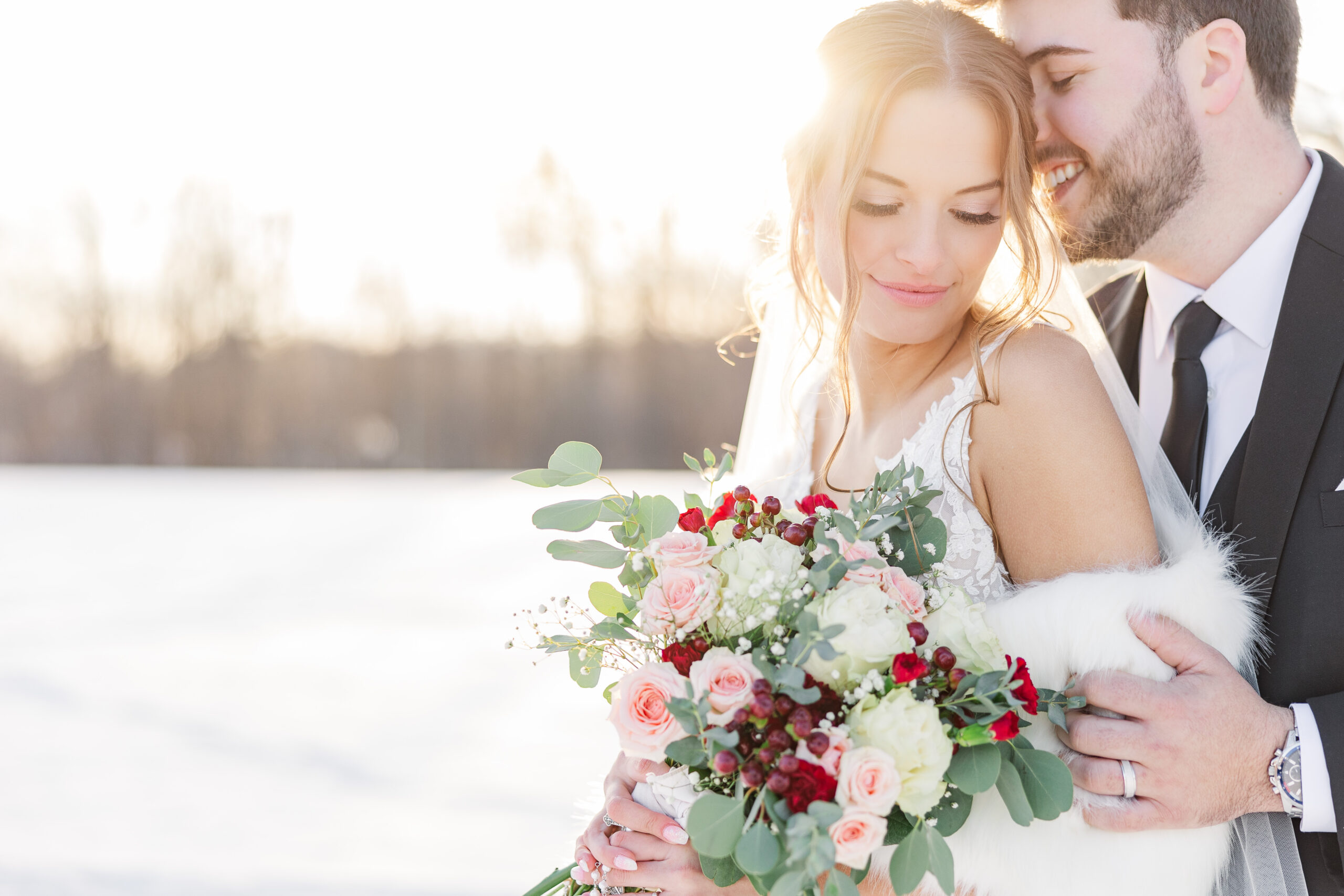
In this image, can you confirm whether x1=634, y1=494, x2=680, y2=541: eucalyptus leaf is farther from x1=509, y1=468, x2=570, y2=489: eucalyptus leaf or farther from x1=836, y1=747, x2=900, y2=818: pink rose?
x1=836, y1=747, x2=900, y2=818: pink rose

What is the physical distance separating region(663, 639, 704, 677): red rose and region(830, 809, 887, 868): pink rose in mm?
291

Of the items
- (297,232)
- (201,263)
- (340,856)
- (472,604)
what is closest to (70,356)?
(201,263)

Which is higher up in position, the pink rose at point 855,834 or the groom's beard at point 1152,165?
the groom's beard at point 1152,165

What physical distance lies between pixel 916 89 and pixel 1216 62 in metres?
0.88

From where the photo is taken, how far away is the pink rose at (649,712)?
4.63ft

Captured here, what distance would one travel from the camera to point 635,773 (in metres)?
1.70

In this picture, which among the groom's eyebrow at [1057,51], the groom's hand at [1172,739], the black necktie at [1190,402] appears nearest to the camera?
the groom's hand at [1172,739]

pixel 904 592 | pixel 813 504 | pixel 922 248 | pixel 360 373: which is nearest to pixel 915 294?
pixel 922 248

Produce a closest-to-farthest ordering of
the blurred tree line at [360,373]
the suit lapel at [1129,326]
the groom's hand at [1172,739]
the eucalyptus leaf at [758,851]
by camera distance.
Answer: the eucalyptus leaf at [758,851] → the groom's hand at [1172,739] → the suit lapel at [1129,326] → the blurred tree line at [360,373]

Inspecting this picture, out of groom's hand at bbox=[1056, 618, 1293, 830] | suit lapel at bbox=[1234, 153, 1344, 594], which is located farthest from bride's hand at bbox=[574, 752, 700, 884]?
suit lapel at bbox=[1234, 153, 1344, 594]

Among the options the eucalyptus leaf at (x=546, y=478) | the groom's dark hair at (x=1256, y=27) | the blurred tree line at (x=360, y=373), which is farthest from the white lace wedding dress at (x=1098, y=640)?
the blurred tree line at (x=360, y=373)

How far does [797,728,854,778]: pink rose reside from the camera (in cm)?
133

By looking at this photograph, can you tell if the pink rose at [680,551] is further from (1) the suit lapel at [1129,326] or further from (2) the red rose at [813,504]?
(1) the suit lapel at [1129,326]

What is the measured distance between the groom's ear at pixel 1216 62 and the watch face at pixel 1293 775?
1345 millimetres
